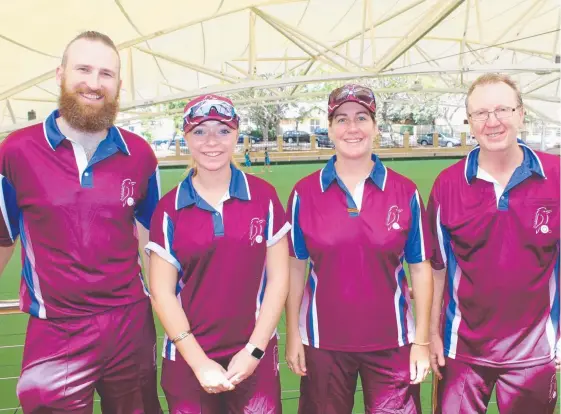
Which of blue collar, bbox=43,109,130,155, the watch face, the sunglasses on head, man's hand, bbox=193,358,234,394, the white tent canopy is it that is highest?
the white tent canopy

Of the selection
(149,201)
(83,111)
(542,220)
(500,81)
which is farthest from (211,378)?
(500,81)

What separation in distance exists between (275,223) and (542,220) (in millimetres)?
1099

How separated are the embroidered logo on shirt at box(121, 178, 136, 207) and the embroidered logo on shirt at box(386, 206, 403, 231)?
1100mm

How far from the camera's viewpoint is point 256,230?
79.3 inches

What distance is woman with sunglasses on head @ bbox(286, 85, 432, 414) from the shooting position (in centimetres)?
207

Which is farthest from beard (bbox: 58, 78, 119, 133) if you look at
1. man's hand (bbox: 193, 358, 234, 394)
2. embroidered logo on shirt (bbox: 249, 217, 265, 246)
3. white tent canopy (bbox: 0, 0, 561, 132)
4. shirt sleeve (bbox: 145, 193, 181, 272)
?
white tent canopy (bbox: 0, 0, 561, 132)

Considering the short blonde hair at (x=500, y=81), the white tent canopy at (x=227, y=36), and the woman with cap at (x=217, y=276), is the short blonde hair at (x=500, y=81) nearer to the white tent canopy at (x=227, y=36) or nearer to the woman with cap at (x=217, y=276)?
the woman with cap at (x=217, y=276)

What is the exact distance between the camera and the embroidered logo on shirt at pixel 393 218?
2.07 m

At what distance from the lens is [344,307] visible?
210 centimetres

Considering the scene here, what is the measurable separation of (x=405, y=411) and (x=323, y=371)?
0.38 metres

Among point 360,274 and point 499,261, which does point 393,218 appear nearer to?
point 360,274

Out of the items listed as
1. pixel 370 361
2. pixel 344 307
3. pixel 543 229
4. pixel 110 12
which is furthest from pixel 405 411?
pixel 110 12

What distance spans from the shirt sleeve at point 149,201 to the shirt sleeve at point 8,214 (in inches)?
19.5

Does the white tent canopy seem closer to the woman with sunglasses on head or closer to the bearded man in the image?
the bearded man
